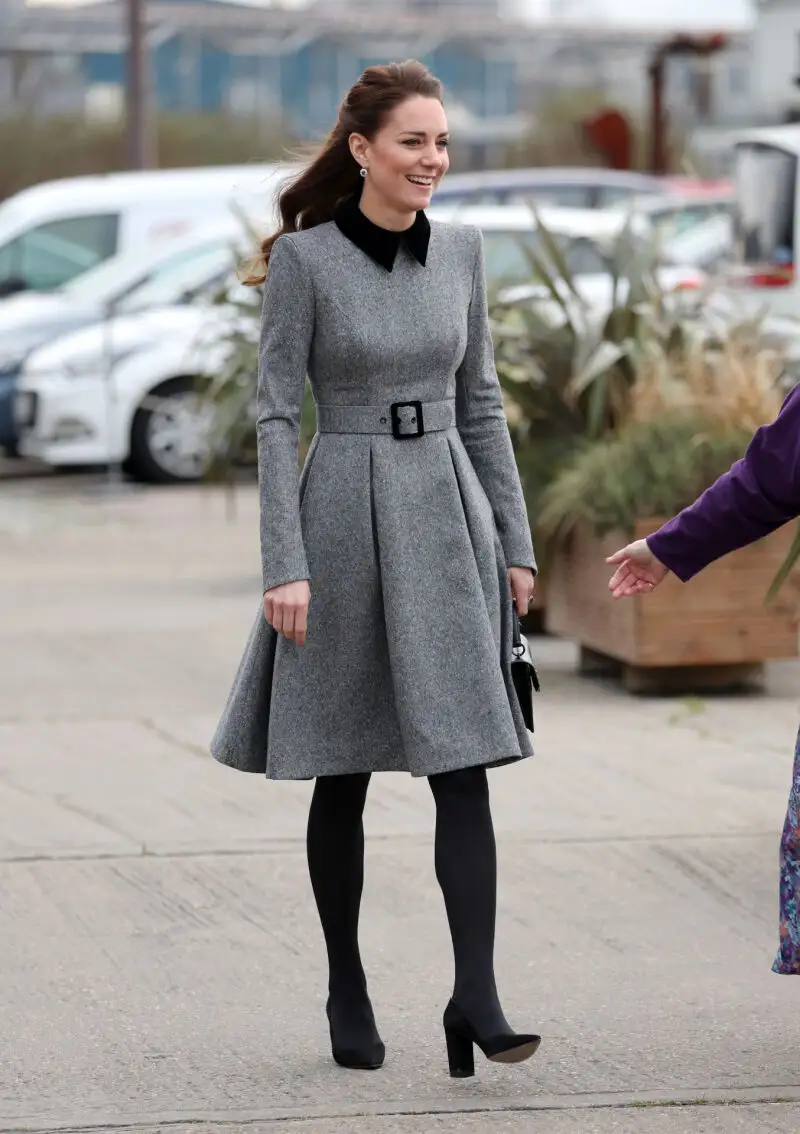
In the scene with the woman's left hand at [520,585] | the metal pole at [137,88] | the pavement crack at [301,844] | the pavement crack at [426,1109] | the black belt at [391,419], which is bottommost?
the pavement crack at [301,844]

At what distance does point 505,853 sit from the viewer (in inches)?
215

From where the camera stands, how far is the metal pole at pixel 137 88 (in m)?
23.4

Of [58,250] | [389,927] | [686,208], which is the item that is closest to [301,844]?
[389,927]

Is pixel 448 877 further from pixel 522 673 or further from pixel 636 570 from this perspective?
pixel 636 570

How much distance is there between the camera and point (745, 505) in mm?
3740

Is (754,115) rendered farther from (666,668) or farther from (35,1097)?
(35,1097)

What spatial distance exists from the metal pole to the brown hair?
65.5 ft

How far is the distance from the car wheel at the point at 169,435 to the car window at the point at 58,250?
282cm

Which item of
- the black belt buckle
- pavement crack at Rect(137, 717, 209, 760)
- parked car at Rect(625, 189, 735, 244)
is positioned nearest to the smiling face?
the black belt buckle

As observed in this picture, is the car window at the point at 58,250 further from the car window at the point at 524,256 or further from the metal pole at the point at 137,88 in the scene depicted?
the metal pole at the point at 137,88

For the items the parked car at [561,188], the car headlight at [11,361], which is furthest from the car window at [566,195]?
the car headlight at [11,361]

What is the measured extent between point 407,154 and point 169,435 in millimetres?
11325

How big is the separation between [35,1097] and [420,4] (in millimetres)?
126810

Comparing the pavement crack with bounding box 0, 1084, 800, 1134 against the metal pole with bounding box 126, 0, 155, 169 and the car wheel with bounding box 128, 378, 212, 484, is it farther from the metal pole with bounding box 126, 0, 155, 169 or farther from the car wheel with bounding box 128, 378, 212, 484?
the metal pole with bounding box 126, 0, 155, 169
